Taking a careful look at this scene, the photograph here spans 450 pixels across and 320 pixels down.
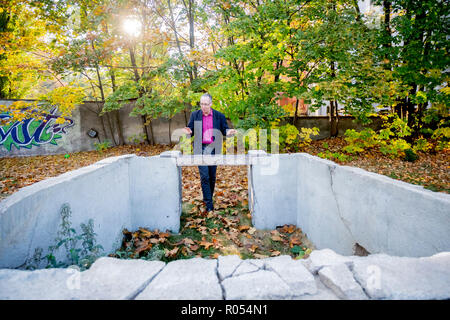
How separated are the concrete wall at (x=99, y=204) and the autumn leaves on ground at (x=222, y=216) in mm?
297

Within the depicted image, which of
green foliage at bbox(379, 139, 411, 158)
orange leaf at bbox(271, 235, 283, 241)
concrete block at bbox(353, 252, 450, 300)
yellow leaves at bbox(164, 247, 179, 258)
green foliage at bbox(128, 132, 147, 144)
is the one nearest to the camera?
concrete block at bbox(353, 252, 450, 300)

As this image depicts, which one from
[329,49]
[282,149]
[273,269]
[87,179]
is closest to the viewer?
[273,269]

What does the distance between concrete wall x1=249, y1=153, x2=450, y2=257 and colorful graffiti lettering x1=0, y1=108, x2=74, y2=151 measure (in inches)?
402

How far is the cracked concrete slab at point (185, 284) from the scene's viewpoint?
126cm

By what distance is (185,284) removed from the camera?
4.44 ft

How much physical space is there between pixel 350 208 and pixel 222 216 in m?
2.33

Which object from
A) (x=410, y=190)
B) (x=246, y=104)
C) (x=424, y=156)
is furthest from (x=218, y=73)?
(x=424, y=156)

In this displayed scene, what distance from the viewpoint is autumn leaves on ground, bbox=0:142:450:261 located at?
3363 millimetres

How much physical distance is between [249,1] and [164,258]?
8225 mm

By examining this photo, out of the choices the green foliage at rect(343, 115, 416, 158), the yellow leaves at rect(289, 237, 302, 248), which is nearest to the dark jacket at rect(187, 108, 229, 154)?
the yellow leaves at rect(289, 237, 302, 248)

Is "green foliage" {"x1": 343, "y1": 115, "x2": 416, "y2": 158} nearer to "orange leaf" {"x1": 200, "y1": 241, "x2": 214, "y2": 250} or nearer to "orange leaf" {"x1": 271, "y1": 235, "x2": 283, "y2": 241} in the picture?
"orange leaf" {"x1": 271, "y1": 235, "x2": 283, "y2": 241}

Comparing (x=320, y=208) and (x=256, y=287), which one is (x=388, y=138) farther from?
(x=256, y=287)
